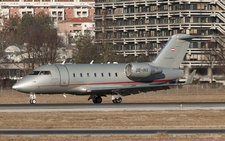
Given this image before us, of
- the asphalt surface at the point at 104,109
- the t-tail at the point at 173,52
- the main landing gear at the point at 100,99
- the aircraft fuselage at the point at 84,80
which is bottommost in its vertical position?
the main landing gear at the point at 100,99

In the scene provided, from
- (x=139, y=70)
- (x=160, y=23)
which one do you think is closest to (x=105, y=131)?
(x=139, y=70)

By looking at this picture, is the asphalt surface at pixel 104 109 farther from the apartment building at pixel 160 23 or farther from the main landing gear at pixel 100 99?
the apartment building at pixel 160 23

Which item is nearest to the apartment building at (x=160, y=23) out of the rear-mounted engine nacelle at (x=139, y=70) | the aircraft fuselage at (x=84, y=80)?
the aircraft fuselage at (x=84, y=80)

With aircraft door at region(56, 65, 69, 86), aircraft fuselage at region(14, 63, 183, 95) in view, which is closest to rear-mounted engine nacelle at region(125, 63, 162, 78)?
aircraft fuselage at region(14, 63, 183, 95)

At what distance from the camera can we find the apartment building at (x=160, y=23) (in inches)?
6289

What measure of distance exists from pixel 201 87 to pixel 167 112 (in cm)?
5086

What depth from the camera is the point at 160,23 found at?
16512 centimetres

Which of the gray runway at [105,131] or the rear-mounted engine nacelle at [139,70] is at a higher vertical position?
the rear-mounted engine nacelle at [139,70]

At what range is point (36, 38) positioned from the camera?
152500 millimetres

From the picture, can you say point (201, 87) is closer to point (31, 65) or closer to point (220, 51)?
point (220, 51)

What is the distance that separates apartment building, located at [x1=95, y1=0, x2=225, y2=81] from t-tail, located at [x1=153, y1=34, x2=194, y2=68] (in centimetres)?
8035

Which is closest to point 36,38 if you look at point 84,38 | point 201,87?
point 84,38

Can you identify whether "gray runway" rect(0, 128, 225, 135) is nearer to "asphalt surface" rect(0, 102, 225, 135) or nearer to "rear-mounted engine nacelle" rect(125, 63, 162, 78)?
"asphalt surface" rect(0, 102, 225, 135)

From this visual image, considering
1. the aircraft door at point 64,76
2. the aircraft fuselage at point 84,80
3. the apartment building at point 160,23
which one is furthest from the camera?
the apartment building at point 160,23
